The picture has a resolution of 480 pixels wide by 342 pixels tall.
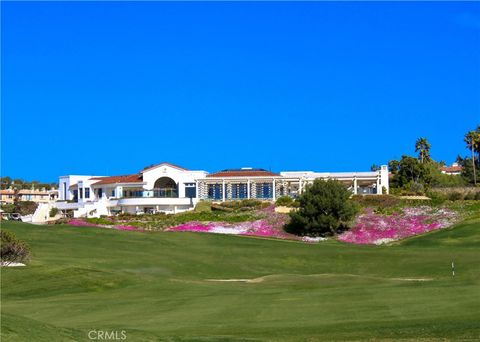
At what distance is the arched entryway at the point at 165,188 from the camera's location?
93000 millimetres

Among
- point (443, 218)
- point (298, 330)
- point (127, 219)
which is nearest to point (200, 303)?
point (298, 330)

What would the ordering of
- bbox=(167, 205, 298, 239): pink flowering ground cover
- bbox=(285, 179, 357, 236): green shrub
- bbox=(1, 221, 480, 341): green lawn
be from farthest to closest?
bbox=(167, 205, 298, 239): pink flowering ground cover < bbox=(285, 179, 357, 236): green shrub < bbox=(1, 221, 480, 341): green lawn

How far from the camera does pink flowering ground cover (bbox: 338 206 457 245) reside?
6531cm

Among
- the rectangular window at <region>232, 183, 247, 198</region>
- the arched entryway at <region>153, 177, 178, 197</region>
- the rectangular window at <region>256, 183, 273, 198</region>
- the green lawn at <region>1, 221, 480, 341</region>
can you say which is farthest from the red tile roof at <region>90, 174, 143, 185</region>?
the green lawn at <region>1, 221, 480, 341</region>

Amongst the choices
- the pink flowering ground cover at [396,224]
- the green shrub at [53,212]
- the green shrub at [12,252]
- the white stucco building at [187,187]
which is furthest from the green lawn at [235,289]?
the white stucco building at [187,187]

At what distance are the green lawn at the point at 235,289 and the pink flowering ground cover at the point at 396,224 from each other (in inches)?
106

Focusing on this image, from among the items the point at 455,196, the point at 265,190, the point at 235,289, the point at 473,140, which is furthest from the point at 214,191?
the point at 235,289

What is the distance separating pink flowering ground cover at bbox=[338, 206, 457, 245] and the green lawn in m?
2.69

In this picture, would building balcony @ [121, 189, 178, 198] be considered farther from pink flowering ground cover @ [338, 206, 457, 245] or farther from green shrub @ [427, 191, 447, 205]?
green shrub @ [427, 191, 447, 205]

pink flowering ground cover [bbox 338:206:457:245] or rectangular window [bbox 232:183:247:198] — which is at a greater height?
rectangular window [bbox 232:183:247:198]

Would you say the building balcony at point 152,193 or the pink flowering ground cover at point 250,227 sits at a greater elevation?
the building balcony at point 152,193

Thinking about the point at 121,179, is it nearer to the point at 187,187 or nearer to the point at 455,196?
the point at 187,187

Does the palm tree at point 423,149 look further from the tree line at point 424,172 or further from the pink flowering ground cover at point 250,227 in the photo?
the pink flowering ground cover at point 250,227

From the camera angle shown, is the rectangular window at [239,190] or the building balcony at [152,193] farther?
the building balcony at [152,193]
